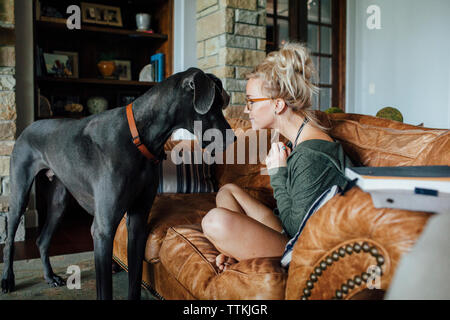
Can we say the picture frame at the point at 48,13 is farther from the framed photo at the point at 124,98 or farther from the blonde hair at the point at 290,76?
the blonde hair at the point at 290,76

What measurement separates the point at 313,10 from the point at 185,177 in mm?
3505

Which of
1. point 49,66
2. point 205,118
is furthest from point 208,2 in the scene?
point 205,118

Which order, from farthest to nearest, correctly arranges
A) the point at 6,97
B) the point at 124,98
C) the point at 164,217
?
1. the point at 124,98
2. the point at 6,97
3. the point at 164,217

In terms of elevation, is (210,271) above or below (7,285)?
above

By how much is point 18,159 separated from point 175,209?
728mm

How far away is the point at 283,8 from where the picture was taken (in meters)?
4.46

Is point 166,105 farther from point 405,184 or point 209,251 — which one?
point 405,184

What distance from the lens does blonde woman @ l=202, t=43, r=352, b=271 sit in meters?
1.14

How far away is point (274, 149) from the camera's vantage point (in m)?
1.38

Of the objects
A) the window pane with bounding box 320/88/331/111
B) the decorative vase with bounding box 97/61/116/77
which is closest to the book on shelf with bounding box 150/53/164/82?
the decorative vase with bounding box 97/61/116/77

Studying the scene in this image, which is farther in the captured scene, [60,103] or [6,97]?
[60,103]

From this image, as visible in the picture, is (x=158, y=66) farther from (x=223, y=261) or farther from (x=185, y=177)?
(x=223, y=261)

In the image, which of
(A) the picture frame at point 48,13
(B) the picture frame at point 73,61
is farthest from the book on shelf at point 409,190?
(B) the picture frame at point 73,61

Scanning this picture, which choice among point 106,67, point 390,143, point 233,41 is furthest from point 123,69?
point 390,143
